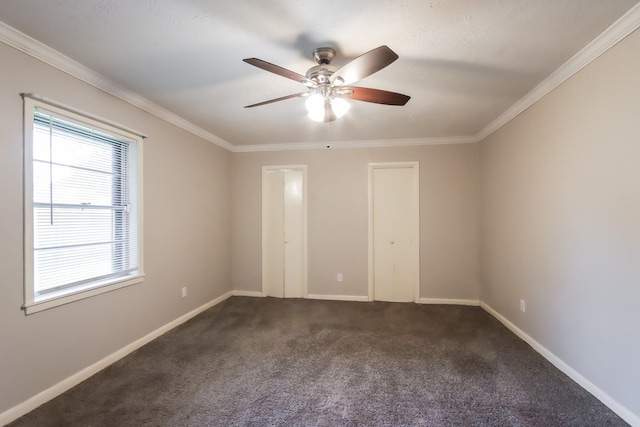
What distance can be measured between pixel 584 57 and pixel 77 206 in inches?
150

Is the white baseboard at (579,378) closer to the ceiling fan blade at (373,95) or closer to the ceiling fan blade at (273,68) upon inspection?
the ceiling fan blade at (373,95)

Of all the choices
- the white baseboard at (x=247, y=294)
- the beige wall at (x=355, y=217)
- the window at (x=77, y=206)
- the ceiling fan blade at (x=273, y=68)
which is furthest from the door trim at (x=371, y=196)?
the window at (x=77, y=206)

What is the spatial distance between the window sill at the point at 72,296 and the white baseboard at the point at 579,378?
3714 millimetres

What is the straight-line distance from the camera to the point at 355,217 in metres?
4.11

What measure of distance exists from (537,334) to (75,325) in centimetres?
386

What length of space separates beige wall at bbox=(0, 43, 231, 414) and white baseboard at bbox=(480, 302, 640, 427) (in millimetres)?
3664

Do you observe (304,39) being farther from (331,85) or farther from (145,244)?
(145,244)

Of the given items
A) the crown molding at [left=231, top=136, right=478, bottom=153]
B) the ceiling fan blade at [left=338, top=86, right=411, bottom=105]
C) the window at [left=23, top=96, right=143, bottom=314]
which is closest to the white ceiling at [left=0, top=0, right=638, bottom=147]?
the ceiling fan blade at [left=338, top=86, right=411, bottom=105]

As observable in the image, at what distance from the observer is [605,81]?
178 cm

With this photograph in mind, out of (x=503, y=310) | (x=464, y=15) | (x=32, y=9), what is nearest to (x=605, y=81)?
(x=464, y=15)

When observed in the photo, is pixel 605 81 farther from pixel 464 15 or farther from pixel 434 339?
pixel 434 339

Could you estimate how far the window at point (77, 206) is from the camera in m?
1.84

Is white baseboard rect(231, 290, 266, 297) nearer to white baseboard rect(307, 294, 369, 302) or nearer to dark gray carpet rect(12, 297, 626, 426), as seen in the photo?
white baseboard rect(307, 294, 369, 302)

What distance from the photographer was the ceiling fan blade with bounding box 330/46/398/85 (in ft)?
4.51
